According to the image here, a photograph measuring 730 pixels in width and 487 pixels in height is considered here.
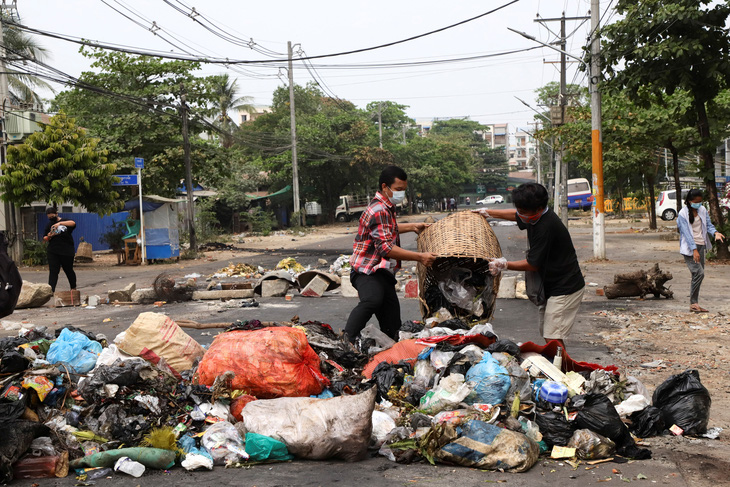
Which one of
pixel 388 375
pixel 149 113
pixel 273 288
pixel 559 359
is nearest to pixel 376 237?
pixel 388 375

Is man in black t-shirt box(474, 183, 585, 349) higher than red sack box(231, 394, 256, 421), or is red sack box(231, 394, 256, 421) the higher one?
man in black t-shirt box(474, 183, 585, 349)

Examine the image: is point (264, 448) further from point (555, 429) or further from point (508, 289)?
point (508, 289)

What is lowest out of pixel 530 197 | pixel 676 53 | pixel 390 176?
pixel 530 197

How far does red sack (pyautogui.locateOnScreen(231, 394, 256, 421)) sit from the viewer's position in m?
4.77

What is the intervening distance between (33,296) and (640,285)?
10.1m

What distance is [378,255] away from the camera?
632cm

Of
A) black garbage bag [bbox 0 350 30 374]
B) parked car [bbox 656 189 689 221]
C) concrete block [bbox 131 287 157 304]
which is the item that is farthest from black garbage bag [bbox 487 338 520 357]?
Result: parked car [bbox 656 189 689 221]

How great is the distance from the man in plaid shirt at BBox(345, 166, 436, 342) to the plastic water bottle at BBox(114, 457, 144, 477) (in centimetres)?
247

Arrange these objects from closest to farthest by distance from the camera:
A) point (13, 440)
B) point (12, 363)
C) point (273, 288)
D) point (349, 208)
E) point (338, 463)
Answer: point (13, 440) < point (338, 463) < point (12, 363) < point (273, 288) < point (349, 208)

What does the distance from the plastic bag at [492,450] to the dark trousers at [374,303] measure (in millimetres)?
2066

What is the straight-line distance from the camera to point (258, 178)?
5150cm

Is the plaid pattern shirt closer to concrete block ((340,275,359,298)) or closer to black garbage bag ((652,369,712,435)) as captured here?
black garbage bag ((652,369,712,435))

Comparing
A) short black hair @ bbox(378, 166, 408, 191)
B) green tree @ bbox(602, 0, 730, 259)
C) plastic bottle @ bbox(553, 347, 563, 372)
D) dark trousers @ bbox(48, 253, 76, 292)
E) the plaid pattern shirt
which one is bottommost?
plastic bottle @ bbox(553, 347, 563, 372)

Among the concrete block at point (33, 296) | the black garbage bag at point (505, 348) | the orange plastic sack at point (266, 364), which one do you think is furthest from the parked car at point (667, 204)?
the orange plastic sack at point (266, 364)
